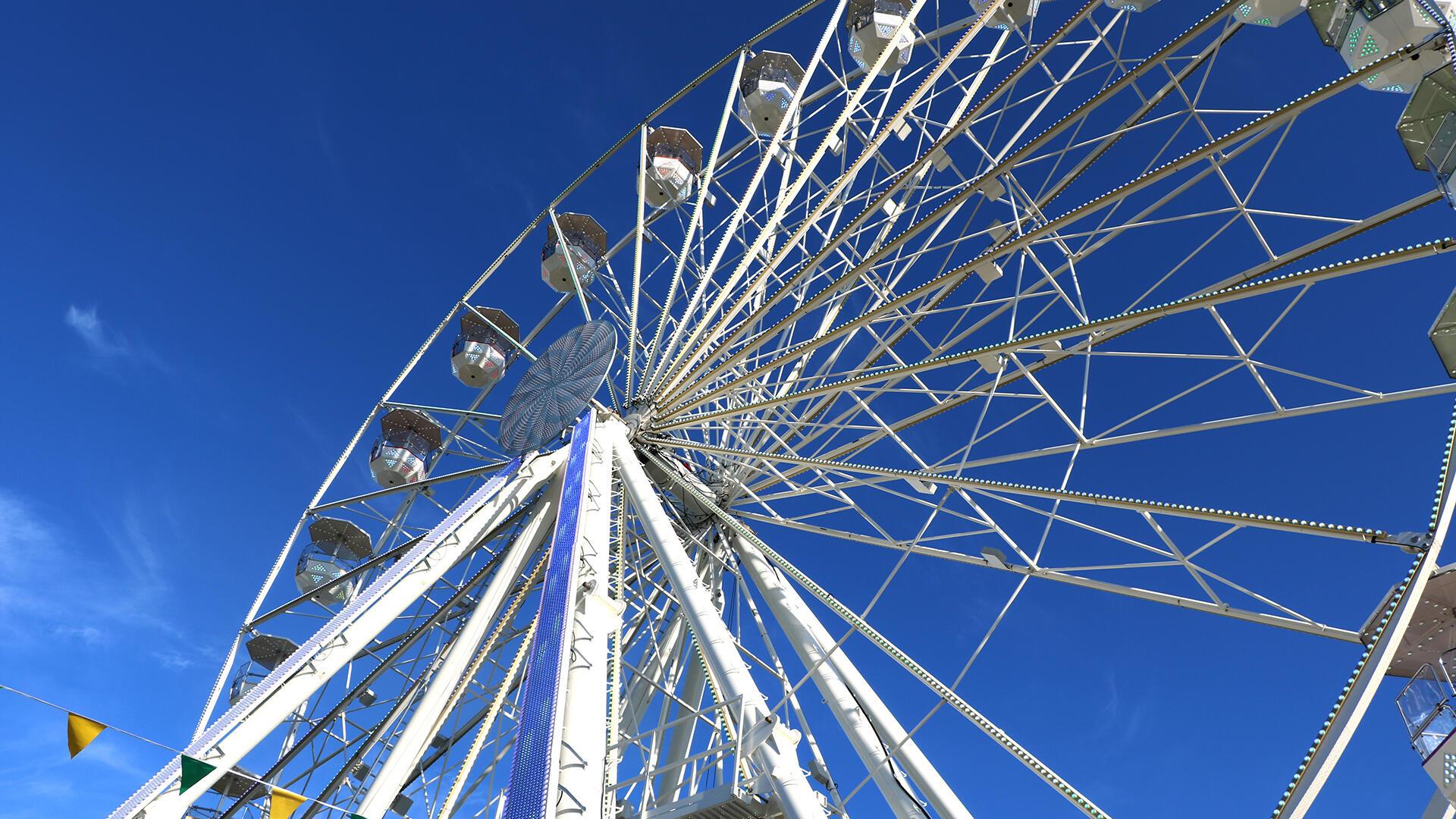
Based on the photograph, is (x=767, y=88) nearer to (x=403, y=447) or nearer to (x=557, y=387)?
(x=557, y=387)

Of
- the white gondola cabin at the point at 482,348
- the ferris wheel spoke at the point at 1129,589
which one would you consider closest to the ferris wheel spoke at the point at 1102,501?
the ferris wheel spoke at the point at 1129,589

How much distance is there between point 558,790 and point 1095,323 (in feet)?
17.3

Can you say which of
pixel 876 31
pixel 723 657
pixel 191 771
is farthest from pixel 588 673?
pixel 876 31

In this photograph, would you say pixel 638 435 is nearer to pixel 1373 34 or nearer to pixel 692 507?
pixel 692 507

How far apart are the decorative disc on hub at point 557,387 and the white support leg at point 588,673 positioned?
1.86 meters

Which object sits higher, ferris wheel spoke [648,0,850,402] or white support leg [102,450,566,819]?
ferris wheel spoke [648,0,850,402]

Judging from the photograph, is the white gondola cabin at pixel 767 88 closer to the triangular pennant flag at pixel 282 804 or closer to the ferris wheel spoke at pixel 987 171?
the ferris wheel spoke at pixel 987 171

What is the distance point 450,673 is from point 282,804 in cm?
281

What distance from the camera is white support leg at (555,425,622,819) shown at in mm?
7559

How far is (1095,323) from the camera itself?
7711 millimetres

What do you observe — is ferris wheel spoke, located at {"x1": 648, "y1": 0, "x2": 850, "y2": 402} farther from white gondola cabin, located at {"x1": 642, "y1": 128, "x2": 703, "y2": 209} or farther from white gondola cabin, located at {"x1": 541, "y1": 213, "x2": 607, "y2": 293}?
white gondola cabin, located at {"x1": 541, "y1": 213, "x2": 607, "y2": 293}

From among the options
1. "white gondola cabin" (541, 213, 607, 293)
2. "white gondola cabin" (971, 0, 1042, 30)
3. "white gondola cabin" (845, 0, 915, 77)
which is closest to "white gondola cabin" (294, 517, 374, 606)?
"white gondola cabin" (541, 213, 607, 293)

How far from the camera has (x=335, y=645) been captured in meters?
9.70

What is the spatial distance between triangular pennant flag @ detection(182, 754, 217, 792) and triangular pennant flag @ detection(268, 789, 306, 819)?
670 mm
